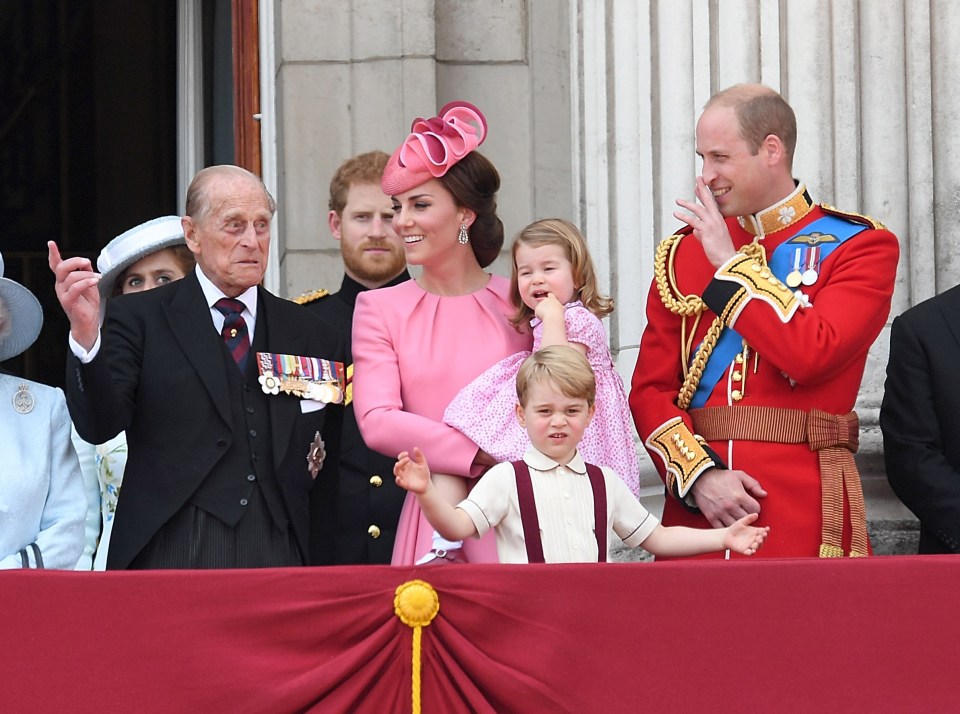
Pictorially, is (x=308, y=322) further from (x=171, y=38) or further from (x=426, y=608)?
(x=171, y=38)

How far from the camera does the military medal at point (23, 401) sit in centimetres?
431

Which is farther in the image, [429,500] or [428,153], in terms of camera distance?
[428,153]

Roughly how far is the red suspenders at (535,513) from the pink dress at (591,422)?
179 mm

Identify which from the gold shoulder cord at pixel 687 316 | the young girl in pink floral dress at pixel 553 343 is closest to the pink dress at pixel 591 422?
the young girl in pink floral dress at pixel 553 343

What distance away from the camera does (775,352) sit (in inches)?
165

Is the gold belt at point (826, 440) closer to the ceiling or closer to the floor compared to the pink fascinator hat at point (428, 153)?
closer to the floor

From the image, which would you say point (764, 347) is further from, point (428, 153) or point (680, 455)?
point (428, 153)

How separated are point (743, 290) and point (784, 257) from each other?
227mm

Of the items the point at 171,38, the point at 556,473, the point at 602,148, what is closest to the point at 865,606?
the point at 556,473

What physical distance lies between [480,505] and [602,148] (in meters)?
2.36

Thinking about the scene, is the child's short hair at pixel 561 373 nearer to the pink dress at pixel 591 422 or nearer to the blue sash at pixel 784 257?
the pink dress at pixel 591 422

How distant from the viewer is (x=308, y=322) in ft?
14.4

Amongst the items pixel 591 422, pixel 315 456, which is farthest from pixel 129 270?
pixel 591 422

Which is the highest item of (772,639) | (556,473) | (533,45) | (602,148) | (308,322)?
(533,45)
